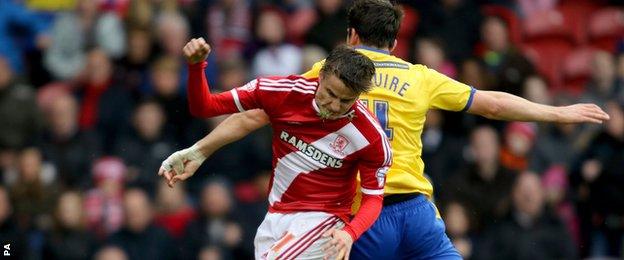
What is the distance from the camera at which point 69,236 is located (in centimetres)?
1426

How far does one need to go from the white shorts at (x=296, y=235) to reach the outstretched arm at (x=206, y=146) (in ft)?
1.88

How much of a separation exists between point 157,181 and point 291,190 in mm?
6020

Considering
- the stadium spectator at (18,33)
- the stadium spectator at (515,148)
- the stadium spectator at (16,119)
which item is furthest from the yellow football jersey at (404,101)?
the stadium spectator at (18,33)

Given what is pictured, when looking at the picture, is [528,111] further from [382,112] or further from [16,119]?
[16,119]

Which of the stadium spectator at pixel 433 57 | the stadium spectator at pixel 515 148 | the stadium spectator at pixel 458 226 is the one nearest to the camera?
the stadium spectator at pixel 458 226

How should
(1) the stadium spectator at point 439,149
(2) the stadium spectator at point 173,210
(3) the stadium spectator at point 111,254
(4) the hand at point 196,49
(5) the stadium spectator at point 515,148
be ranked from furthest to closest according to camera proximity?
(5) the stadium spectator at point 515,148, (1) the stadium spectator at point 439,149, (2) the stadium spectator at point 173,210, (3) the stadium spectator at point 111,254, (4) the hand at point 196,49

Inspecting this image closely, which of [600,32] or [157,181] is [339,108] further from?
[600,32]

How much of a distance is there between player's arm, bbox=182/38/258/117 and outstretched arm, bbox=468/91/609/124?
1584mm

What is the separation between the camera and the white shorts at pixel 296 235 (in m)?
8.76

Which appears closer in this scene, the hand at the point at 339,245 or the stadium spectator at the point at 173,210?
the hand at the point at 339,245

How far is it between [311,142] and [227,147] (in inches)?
249

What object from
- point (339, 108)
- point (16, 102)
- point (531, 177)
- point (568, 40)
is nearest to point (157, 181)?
point (16, 102)

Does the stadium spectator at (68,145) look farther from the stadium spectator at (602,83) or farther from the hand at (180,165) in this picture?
the hand at (180,165)

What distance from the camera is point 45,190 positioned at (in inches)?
569
